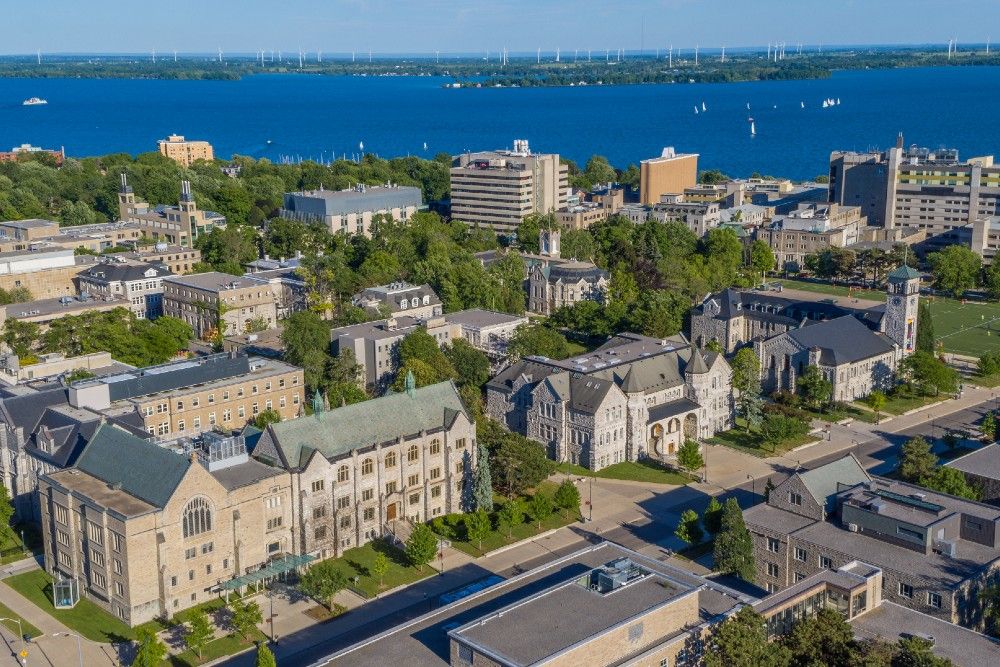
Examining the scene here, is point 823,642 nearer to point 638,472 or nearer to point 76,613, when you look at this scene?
point 638,472

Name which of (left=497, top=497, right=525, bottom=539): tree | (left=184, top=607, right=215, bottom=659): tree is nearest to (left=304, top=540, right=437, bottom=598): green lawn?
(left=497, top=497, right=525, bottom=539): tree

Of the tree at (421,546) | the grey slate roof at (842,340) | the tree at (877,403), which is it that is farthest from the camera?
the grey slate roof at (842,340)

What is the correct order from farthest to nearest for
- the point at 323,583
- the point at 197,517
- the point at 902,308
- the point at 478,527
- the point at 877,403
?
the point at 902,308 → the point at 877,403 → the point at 478,527 → the point at 197,517 → the point at 323,583

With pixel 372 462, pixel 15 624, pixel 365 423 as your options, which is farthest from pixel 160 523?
pixel 365 423

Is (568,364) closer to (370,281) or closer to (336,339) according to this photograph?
(336,339)

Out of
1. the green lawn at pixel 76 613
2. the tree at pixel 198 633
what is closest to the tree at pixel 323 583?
the tree at pixel 198 633

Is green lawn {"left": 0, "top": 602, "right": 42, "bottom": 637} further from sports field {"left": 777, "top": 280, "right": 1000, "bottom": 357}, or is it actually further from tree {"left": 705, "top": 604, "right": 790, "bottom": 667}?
sports field {"left": 777, "top": 280, "right": 1000, "bottom": 357}

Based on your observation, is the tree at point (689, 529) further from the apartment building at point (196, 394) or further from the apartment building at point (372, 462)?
the apartment building at point (196, 394)
